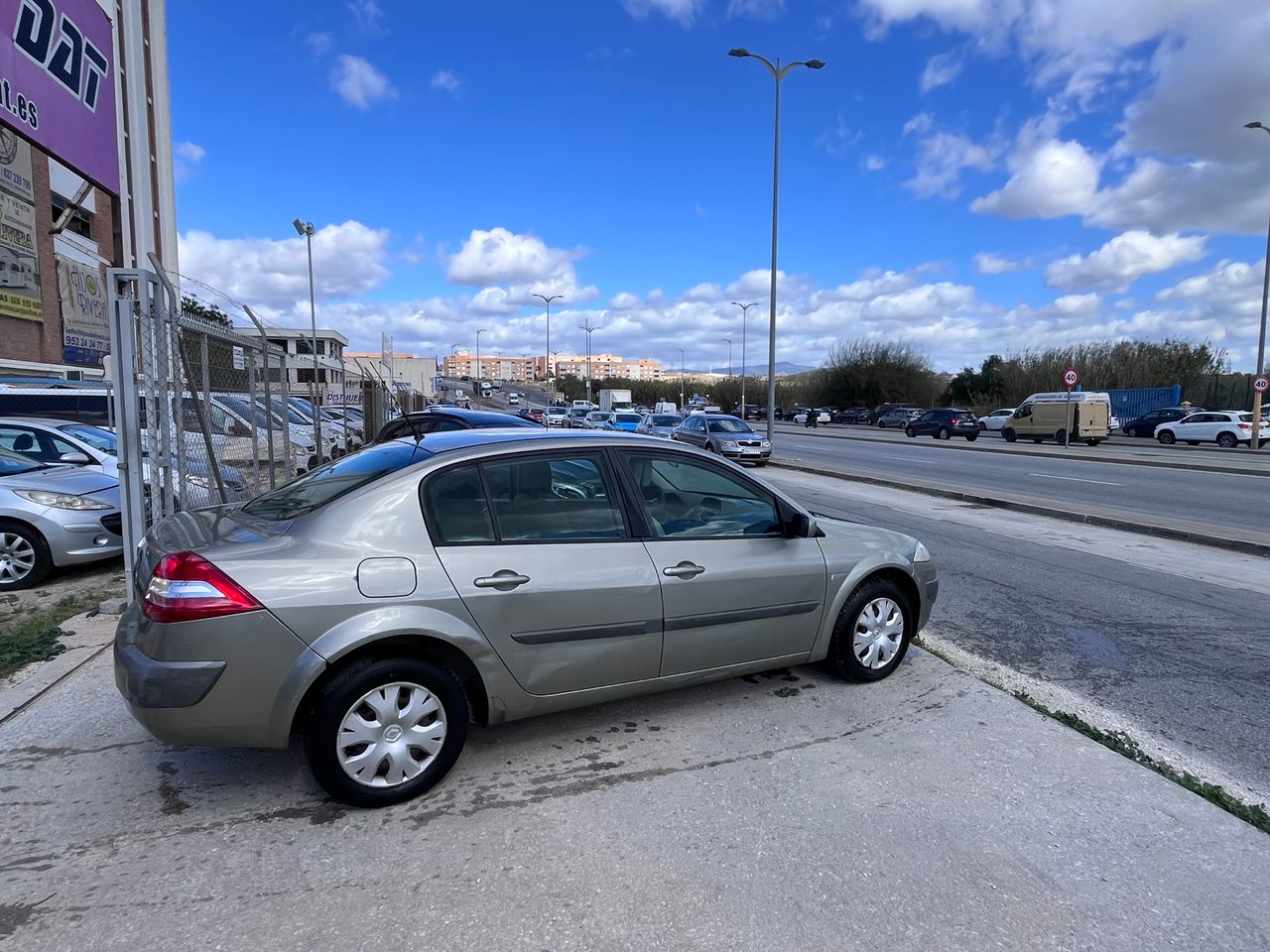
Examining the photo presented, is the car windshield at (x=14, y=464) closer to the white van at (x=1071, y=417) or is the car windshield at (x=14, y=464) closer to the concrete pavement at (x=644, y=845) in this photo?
the concrete pavement at (x=644, y=845)

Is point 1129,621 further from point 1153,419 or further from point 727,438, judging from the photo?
point 1153,419

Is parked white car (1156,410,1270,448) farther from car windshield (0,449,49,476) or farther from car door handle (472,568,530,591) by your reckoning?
car windshield (0,449,49,476)

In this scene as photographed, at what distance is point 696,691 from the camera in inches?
174

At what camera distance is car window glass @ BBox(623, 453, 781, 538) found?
12.9 feet

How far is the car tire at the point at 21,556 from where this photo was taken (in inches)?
254

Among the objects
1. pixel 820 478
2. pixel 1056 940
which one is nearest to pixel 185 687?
pixel 1056 940

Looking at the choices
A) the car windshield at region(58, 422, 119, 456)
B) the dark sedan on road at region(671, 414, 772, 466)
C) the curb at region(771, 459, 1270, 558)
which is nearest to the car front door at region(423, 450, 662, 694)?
the car windshield at region(58, 422, 119, 456)

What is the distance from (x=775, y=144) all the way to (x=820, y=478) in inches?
450

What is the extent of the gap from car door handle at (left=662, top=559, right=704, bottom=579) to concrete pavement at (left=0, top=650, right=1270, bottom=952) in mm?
814

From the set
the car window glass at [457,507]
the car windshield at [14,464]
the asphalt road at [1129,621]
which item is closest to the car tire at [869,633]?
the asphalt road at [1129,621]

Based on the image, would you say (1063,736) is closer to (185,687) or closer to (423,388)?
(185,687)

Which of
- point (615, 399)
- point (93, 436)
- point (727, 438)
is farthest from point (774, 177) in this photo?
point (615, 399)

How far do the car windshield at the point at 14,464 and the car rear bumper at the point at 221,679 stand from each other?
5.41 metres

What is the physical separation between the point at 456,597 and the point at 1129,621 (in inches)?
212
